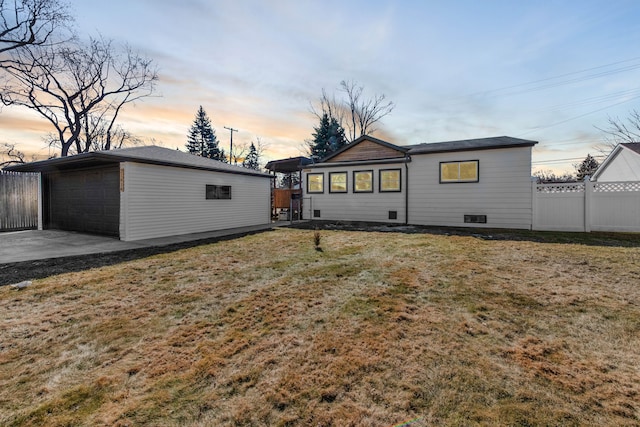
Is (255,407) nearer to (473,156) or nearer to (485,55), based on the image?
(473,156)

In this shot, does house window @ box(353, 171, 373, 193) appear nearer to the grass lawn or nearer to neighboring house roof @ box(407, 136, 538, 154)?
neighboring house roof @ box(407, 136, 538, 154)

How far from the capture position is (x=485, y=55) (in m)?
10.5

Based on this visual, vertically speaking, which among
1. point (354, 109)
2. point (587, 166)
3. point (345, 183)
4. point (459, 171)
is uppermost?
point (354, 109)

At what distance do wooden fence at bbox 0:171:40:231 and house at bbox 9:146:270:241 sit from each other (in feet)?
0.94

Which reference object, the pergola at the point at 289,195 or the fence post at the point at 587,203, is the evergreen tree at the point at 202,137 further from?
the fence post at the point at 587,203

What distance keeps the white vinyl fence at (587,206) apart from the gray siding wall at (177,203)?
1086 centimetres

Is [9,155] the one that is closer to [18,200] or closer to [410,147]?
[18,200]

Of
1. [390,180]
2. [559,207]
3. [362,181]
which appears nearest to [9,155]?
[362,181]

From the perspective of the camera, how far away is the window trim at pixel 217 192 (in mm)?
9920

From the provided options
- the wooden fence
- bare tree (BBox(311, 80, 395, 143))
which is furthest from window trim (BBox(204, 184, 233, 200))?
bare tree (BBox(311, 80, 395, 143))

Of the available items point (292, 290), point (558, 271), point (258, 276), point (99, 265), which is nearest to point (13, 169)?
point (99, 265)

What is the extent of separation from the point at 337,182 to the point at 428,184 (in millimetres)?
4045

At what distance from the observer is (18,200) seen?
1022 cm

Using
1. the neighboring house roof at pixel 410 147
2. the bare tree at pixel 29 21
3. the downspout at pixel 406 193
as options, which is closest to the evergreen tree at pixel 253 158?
the bare tree at pixel 29 21
